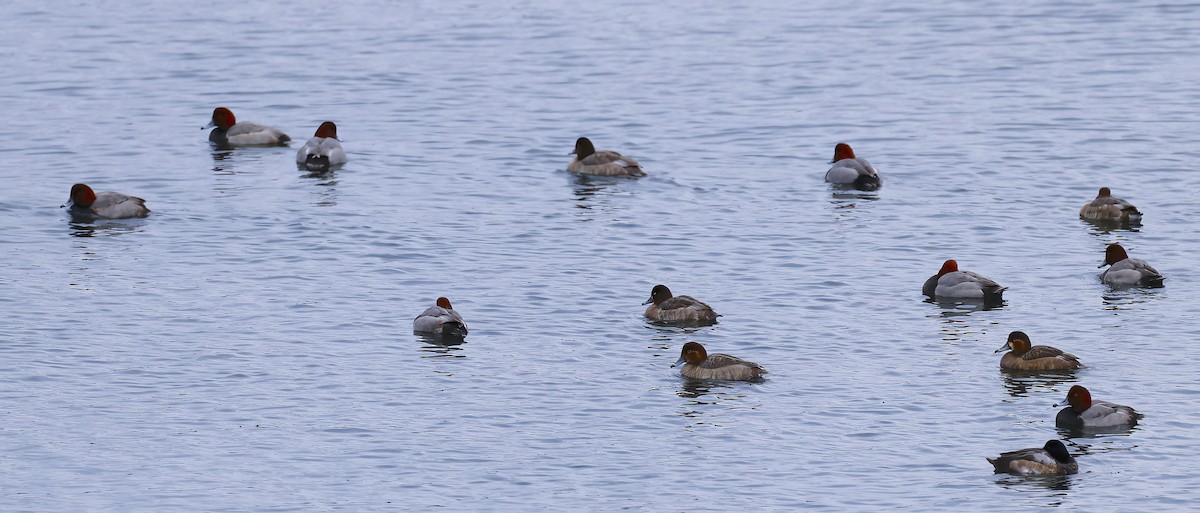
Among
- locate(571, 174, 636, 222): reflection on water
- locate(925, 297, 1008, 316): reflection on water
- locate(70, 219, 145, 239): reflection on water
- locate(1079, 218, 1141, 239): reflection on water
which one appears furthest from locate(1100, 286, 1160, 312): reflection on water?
locate(70, 219, 145, 239): reflection on water

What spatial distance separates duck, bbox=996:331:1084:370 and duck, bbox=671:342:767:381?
3.43 m

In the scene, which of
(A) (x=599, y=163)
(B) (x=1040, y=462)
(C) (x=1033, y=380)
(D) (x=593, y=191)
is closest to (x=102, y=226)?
(D) (x=593, y=191)

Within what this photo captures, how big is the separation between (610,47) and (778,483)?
37341mm

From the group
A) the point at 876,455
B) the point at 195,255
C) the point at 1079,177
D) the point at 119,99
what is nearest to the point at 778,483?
the point at 876,455

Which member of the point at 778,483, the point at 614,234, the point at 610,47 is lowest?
the point at 778,483

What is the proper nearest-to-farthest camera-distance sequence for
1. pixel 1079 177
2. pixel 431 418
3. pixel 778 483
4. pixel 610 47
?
pixel 778 483 < pixel 431 418 < pixel 1079 177 < pixel 610 47

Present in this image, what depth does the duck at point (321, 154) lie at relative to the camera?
131ft

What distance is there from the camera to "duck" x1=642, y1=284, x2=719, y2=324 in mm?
27125

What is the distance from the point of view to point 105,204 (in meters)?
34.8

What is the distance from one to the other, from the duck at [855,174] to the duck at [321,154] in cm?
1099

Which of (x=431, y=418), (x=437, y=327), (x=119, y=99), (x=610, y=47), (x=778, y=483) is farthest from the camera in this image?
(x=610, y=47)

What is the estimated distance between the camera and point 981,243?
32281 mm

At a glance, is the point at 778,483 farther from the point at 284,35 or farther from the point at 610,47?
the point at 284,35

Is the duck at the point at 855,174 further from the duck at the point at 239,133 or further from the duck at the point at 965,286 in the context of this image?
the duck at the point at 239,133
